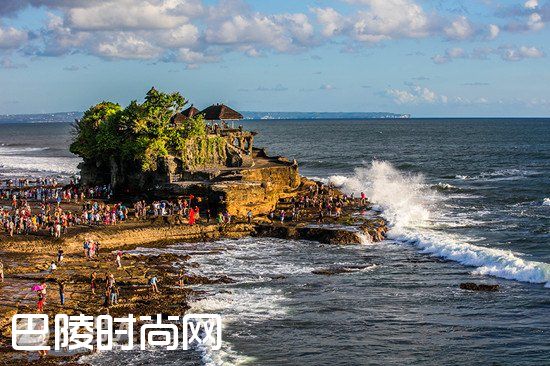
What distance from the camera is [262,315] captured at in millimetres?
28438

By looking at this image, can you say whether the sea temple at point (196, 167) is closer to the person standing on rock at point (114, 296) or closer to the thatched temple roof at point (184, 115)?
the thatched temple roof at point (184, 115)

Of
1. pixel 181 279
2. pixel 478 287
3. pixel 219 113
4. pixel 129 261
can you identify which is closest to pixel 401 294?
pixel 478 287

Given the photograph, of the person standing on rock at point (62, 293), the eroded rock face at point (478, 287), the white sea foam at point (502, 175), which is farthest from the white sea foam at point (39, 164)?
the eroded rock face at point (478, 287)

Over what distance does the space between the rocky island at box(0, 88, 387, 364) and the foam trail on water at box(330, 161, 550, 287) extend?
2.57 metres

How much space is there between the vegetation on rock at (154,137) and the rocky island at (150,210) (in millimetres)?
89

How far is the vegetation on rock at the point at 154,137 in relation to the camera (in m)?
54.6

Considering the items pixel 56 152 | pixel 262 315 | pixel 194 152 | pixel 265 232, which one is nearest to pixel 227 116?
pixel 194 152

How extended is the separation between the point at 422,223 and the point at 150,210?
65.7 ft

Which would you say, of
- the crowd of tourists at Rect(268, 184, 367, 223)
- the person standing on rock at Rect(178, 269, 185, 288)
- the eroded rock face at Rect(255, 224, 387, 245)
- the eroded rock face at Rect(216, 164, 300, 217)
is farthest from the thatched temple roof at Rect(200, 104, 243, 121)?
the person standing on rock at Rect(178, 269, 185, 288)

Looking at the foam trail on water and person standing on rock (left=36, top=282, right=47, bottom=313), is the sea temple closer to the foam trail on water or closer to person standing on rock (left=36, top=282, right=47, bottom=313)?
the foam trail on water

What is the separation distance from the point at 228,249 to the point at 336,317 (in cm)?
1457

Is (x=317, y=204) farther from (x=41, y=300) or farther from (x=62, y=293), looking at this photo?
(x=41, y=300)

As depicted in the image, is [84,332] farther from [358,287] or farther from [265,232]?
[265,232]

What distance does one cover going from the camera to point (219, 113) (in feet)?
196
